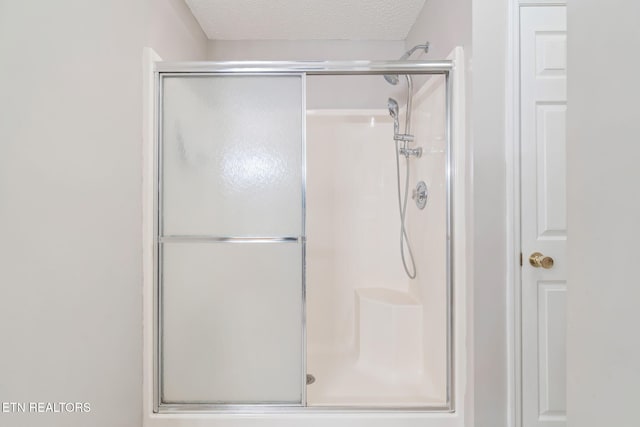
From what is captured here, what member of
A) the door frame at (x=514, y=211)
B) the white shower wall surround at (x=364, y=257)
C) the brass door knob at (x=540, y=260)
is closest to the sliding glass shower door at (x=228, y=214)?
the white shower wall surround at (x=364, y=257)

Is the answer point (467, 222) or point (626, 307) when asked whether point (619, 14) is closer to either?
point (626, 307)

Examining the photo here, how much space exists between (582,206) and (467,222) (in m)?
0.96

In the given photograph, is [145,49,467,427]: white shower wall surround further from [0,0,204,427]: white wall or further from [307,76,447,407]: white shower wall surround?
[0,0,204,427]: white wall

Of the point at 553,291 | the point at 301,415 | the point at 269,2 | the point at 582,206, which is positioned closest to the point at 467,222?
the point at 553,291

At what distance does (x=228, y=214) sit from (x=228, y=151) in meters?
0.32

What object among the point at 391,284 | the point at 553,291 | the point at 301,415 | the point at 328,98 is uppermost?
the point at 328,98

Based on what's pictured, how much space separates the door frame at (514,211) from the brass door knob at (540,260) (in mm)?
61

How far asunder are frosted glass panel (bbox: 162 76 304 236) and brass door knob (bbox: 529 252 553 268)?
3.53 feet

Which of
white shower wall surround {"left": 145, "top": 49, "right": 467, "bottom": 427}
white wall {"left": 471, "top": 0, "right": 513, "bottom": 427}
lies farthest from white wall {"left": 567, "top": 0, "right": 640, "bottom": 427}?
white shower wall surround {"left": 145, "top": 49, "right": 467, "bottom": 427}

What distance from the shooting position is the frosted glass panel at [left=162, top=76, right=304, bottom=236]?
5.85 ft

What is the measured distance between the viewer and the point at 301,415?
1743 millimetres

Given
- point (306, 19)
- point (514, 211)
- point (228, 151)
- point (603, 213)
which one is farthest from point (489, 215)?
point (306, 19)

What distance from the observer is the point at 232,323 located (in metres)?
1.79

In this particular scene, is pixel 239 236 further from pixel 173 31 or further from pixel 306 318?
pixel 173 31
